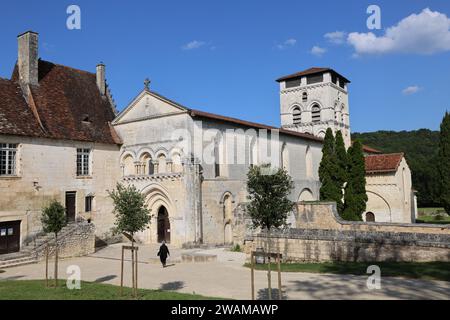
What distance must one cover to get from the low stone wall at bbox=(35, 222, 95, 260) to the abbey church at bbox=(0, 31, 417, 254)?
78.0 inches

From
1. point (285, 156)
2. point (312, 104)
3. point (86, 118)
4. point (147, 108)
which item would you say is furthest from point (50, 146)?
point (312, 104)

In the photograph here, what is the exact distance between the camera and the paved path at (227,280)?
11641 mm

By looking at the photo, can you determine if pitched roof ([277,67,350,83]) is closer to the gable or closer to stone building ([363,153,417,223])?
stone building ([363,153,417,223])

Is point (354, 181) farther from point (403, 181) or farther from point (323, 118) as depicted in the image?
point (323, 118)

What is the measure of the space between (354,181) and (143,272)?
849 inches

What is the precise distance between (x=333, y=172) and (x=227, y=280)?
68.5ft

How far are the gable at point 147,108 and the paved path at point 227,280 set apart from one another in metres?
9.85

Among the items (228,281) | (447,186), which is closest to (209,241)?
(228,281)

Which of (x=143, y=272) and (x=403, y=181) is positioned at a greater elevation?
(x=403, y=181)

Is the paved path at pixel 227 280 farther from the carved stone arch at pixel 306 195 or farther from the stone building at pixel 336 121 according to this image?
the stone building at pixel 336 121

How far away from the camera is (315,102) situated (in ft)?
165

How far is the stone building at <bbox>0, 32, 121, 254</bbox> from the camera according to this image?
915 inches

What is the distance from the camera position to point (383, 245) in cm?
1692

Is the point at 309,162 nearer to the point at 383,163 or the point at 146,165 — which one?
the point at 383,163
